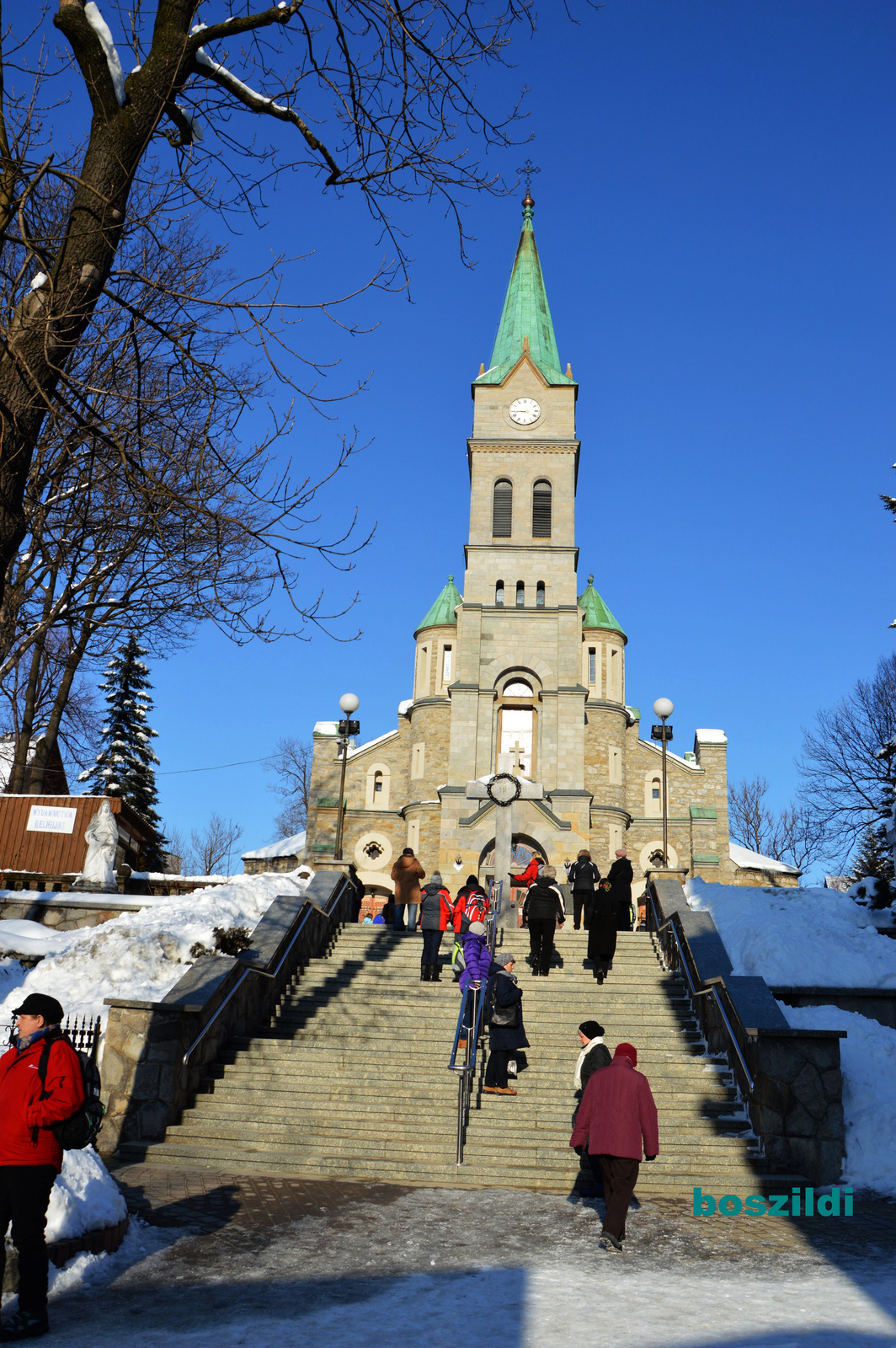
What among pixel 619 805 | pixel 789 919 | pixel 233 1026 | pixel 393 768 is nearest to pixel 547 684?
pixel 619 805

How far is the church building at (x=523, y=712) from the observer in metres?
34.8

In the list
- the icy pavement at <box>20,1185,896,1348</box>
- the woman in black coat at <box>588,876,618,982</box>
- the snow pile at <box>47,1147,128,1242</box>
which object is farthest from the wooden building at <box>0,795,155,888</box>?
the snow pile at <box>47,1147,128,1242</box>

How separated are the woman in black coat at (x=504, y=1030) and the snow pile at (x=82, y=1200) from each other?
4.79 m

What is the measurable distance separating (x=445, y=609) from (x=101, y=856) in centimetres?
2748

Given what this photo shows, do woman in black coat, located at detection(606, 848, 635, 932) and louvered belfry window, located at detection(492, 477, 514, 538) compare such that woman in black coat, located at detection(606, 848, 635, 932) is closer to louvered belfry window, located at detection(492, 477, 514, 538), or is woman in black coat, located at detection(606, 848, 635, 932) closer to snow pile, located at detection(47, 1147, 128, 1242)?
snow pile, located at detection(47, 1147, 128, 1242)

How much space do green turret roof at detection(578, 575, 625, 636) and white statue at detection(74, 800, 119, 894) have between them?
28.8 m

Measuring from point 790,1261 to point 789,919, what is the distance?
489 inches

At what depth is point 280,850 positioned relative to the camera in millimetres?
46250

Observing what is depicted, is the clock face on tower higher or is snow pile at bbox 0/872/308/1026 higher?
the clock face on tower

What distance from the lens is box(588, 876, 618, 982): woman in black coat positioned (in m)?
14.0

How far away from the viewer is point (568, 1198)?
8.51m

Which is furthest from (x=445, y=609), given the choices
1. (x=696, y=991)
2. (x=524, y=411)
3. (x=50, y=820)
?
(x=696, y=991)

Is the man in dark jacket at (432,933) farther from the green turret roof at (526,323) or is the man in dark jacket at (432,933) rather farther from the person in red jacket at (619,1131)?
the green turret roof at (526,323)

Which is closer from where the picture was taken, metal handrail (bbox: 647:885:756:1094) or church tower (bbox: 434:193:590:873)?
metal handrail (bbox: 647:885:756:1094)
